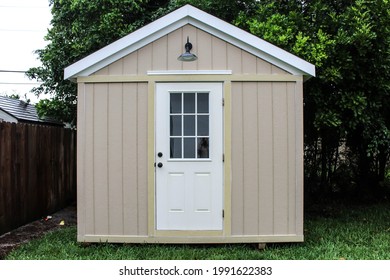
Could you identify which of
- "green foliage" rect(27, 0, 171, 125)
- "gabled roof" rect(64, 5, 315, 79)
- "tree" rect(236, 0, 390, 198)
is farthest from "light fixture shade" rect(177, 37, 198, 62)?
"green foliage" rect(27, 0, 171, 125)

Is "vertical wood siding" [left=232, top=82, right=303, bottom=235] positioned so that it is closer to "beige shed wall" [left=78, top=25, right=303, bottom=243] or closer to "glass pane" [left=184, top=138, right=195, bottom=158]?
"beige shed wall" [left=78, top=25, right=303, bottom=243]

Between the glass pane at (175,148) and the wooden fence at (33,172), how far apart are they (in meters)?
2.41

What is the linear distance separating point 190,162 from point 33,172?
293 cm

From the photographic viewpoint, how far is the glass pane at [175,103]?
484 centimetres

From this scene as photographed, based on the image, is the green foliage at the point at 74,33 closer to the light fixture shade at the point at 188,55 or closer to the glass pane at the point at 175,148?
the light fixture shade at the point at 188,55

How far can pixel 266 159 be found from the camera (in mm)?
4805

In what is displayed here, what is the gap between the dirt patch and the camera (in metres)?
4.89

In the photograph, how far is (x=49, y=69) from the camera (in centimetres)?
818

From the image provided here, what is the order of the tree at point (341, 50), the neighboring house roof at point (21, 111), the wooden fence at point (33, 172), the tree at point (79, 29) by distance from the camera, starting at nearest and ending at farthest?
1. the wooden fence at point (33, 172)
2. the tree at point (341, 50)
3. the tree at point (79, 29)
4. the neighboring house roof at point (21, 111)

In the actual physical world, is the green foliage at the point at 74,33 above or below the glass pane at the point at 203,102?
above

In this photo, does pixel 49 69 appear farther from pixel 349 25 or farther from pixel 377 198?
pixel 377 198

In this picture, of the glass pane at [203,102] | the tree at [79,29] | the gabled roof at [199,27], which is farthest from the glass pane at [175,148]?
the tree at [79,29]
